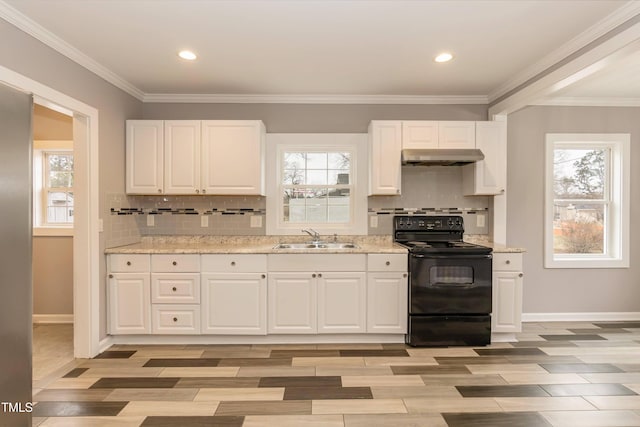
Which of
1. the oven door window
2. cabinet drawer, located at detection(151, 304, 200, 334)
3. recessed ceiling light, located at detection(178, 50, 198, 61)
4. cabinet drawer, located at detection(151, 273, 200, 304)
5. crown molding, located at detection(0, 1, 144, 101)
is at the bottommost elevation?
cabinet drawer, located at detection(151, 304, 200, 334)

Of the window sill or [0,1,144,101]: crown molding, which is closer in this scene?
[0,1,144,101]: crown molding

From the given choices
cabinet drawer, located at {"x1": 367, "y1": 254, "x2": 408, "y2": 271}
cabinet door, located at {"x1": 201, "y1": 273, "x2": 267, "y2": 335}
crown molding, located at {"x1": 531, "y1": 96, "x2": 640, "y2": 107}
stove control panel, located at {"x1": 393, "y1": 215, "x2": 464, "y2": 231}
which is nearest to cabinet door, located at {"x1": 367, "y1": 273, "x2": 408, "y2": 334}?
cabinet drawer, located at {"x1": 367, "y1": 254, "x2": 408, "y2": 271}

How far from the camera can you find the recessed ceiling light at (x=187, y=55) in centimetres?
286

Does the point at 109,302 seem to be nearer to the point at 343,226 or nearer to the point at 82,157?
the point at 82,157

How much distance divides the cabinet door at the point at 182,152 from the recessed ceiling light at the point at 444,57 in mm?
2225

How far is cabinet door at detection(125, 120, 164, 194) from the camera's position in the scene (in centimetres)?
359

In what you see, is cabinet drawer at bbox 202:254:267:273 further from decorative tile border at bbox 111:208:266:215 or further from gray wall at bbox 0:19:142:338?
gray wall at bbox 0:19:142:338

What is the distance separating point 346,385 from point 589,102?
3891 mm

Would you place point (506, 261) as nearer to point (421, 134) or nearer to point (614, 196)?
point (421, 134)

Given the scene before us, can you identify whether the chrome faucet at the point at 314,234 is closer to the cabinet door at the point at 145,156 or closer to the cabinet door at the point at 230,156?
the cabinet door at the point at 230,156

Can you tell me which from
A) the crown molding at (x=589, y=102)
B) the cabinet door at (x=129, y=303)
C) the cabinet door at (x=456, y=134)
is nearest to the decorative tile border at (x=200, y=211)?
the cabinet door at (x=129, y=303)

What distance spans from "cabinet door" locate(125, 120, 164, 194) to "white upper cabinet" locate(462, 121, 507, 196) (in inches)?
122

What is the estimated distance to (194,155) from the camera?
11.8ft

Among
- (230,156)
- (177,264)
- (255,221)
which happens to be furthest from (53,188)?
(255,221)
